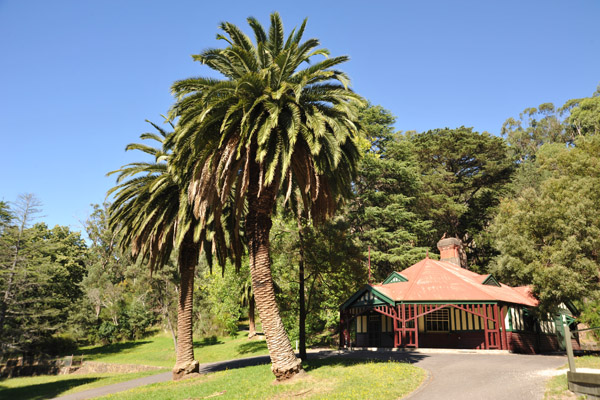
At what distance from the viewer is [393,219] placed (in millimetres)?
43750

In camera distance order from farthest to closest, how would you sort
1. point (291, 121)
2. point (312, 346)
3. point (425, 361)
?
1. point (312, 346)
2. point (425, 361)
3. point (291, 121)

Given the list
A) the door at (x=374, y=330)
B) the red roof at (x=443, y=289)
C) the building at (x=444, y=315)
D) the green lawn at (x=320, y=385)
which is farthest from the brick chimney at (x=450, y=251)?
the green lawn at (x=320, y=385)

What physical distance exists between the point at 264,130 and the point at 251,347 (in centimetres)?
2860

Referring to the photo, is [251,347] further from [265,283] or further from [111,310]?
[111,310]

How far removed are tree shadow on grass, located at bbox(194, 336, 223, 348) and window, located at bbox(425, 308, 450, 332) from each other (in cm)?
2665

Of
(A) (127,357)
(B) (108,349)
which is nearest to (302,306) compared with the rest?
(A) (127,357)

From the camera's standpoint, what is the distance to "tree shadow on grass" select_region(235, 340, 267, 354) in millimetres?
36000

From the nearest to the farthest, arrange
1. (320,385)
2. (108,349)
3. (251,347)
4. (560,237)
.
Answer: (320,385), (560,237), (251,347), (108,349)

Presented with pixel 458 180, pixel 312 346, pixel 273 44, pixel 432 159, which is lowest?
pixel 312 346

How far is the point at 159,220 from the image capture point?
21.5m

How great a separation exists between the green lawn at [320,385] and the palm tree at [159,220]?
3.63m

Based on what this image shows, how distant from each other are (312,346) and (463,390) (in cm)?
2478

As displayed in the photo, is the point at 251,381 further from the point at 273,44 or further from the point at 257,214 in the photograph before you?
the point at 273,44

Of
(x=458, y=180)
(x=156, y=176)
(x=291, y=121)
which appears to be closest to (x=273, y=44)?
(x=291, y=121)
